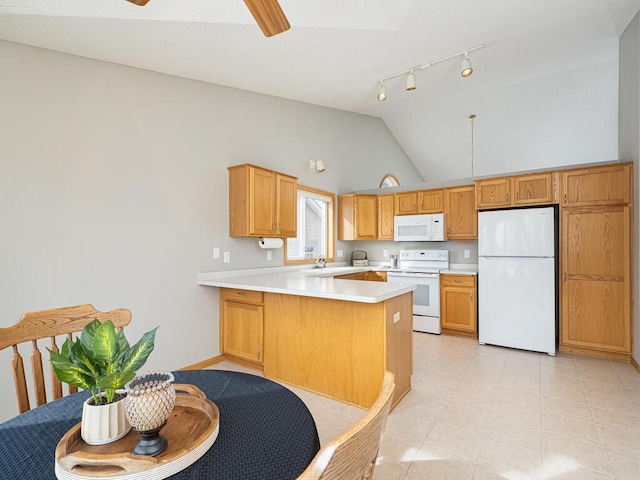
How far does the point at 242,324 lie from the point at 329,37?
2761 mm

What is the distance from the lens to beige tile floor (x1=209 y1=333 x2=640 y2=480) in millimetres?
1729

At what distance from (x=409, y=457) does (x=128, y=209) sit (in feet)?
9.04

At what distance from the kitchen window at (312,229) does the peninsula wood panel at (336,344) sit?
1.56m

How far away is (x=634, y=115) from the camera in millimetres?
3010

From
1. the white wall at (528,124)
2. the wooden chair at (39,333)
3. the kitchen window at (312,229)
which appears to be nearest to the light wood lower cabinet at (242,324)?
the kitchen window at (312,229)

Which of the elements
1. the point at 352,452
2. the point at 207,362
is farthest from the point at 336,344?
the point at 352,452

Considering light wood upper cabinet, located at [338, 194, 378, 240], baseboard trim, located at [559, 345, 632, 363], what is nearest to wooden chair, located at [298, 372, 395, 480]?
baseboard trim, located at [559, 345, 632, 363]

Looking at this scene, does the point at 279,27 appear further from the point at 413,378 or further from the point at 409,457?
the point at 413,378

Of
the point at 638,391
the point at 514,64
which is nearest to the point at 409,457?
the point at 638,391

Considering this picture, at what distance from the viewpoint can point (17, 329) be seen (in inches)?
48.2

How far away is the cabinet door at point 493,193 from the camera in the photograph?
3.78 m

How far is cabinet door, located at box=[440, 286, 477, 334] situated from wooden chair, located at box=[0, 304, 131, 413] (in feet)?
12.5

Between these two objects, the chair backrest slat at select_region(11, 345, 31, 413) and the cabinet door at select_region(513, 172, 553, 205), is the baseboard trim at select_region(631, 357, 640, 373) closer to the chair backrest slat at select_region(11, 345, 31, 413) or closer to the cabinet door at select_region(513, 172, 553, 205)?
the cabinet door at select_region(513, 172, 553, 205)

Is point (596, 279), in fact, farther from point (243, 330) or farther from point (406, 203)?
point (243, 330)
